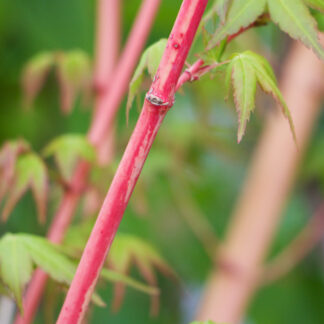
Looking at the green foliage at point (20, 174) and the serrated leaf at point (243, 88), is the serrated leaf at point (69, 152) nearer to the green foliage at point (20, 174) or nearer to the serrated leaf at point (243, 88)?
the green foliage at point (20, 174)

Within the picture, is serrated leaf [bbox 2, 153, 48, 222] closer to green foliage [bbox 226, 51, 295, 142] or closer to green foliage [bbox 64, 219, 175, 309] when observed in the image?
green foliage [bbox 64, 219, 175, 309]

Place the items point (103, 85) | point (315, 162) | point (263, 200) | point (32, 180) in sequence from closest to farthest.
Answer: point (32, 180) → point (103, 85) → point (263, 200) → point (315, 162)

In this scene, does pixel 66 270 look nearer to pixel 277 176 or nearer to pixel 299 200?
pixel 277 176

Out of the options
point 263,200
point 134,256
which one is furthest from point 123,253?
point 263,200

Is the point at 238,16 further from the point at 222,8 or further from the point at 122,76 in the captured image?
the point at 122,76

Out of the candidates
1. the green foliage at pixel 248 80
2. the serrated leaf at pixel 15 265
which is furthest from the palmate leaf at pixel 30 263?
the green foliage at pixel 248 80

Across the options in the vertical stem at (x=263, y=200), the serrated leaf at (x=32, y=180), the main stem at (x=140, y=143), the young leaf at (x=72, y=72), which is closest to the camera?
the main stem at (x=140, y=143)

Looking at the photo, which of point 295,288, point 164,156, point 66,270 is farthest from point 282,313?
point 66,270
